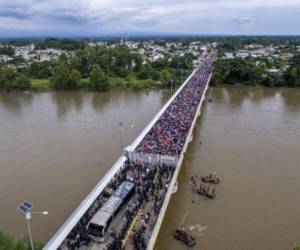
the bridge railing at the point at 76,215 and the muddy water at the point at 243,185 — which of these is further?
the muddy water at the point at 243,185

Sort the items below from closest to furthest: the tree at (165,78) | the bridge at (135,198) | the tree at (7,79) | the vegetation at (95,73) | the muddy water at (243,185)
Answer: the bridge at (135,198)
the muddy water at (243,185)
the vegetation at (95,73)
the tree at (7,79)
the tree at (165,78)

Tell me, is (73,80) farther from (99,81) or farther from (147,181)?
(147,181)

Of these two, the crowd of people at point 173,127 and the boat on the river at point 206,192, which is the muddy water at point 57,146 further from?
the boat on the river at point 206,192

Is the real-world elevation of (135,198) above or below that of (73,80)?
below

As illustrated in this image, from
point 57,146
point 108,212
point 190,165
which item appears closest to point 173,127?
point 190,165

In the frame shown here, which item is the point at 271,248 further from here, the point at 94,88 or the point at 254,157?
the point at 94,88

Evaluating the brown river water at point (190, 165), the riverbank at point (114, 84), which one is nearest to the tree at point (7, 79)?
the riverbank at point (114, 84)
